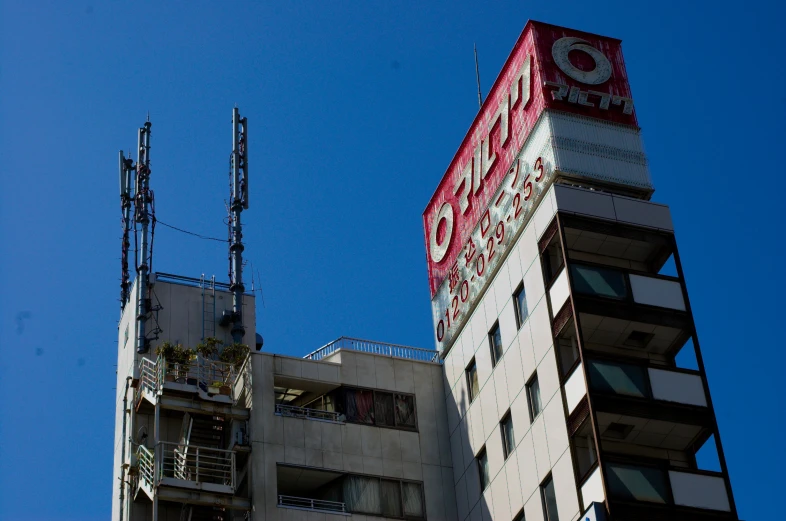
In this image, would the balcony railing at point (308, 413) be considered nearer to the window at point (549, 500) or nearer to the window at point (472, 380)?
the window at point (472, 380)

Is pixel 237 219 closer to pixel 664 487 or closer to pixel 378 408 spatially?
pixel 378 408

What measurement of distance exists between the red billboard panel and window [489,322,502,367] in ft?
22.6

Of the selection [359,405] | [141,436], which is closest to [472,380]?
[359,405]

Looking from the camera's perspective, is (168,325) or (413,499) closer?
(413,499)

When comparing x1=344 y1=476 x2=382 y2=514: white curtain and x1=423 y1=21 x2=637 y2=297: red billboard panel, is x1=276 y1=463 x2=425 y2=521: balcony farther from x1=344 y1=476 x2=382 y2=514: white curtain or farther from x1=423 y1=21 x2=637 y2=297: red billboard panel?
x1=423 y1=21 x2=637 y2=297: red billboard panel

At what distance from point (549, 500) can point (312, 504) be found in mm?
13551

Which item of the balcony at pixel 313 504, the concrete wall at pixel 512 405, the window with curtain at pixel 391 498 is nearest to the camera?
the concrete wall at pixel 512 405

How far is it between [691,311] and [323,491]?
20.8m

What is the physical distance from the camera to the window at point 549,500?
192 ft

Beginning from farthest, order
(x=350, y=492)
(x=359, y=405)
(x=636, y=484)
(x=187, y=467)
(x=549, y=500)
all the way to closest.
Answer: (x=359, y=405) < (x=350, y=492) < (x=187, y=467) < (x=549, y=500) < (x=636, y=484)

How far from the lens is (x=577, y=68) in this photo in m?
68.1

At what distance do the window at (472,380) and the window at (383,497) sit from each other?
526 cm

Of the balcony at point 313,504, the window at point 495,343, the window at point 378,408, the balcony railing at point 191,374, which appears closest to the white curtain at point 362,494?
the balcony at point 313,504

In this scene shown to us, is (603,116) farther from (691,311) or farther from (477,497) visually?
(477,497)
